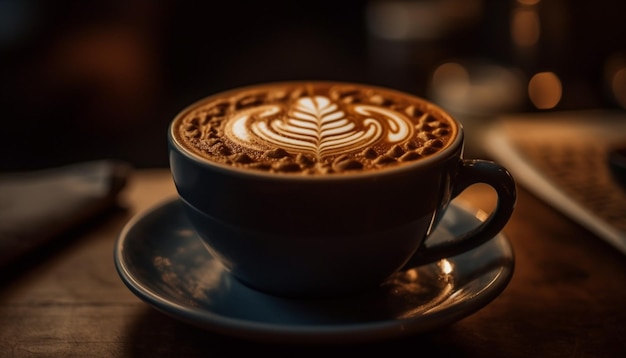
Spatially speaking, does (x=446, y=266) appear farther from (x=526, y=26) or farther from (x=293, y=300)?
(x=526, y=26)

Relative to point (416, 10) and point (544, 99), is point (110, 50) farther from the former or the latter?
point (544, 99)

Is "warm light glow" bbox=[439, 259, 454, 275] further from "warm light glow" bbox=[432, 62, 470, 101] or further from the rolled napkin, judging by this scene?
"warm light glow" bbox=[432, 62, 470, 101]

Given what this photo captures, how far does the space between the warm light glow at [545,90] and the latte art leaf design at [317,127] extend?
87 cm

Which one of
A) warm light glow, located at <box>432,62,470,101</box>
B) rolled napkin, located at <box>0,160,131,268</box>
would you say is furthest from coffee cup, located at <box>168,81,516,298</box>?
warm light glow, located at <box>432,62,470,101</box>

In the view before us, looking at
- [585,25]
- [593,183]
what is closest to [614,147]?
[593,183]

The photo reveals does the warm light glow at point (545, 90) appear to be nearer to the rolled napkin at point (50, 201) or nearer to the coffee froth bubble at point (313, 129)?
the coffee froth bubble at point (313, 129)

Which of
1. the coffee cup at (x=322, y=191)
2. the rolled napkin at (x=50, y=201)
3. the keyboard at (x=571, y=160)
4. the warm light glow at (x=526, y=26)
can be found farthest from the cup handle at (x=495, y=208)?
the warm light glow at (x=526, y=26)

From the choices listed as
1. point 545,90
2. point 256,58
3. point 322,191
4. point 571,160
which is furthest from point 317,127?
point 256,58

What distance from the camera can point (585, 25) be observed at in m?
1.87

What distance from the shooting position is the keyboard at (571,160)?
69 cm

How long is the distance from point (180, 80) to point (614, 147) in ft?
7.54

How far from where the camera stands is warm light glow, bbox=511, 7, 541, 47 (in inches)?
54.6

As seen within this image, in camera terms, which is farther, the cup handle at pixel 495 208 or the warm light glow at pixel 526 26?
the warm light glow at pixel 526 26

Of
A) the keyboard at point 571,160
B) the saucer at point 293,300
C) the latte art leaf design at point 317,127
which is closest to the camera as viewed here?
the saucer at point 293,300
